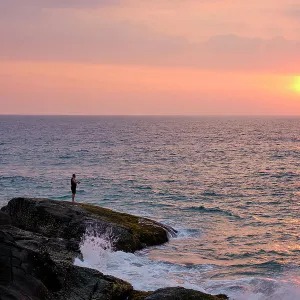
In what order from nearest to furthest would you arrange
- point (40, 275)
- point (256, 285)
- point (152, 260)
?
point (40, 275)
point (256, 285)
point (152, 260)

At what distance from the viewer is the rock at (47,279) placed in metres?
15.7

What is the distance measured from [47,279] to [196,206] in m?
26.5

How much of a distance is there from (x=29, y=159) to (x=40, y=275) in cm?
6756

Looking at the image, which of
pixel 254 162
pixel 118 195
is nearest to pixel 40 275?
pixel 118 195

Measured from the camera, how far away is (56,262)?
1811cm

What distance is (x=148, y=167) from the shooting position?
236ft

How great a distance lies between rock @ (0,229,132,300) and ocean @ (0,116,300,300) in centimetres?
267

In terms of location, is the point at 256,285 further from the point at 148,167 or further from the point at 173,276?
the point at 148,167

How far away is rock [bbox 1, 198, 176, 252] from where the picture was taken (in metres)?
27.4

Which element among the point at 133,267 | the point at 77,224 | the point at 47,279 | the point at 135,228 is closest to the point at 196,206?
the point at 135,228

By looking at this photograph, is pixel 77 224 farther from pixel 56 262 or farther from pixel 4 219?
pixel 56 262

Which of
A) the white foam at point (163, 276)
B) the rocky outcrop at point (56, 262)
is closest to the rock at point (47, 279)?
the rocky outcrop at point (56, 262)

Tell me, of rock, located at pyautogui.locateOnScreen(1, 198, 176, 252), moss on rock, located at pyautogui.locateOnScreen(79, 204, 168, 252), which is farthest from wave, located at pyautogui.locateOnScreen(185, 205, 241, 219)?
rock, located at pyautogui.locateOnScreen(1, 198, 176, 252)

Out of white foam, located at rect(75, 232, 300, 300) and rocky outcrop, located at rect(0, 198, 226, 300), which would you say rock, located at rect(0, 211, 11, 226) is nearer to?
rocky outcrop, located at rect(0, 198, 226, 300)
